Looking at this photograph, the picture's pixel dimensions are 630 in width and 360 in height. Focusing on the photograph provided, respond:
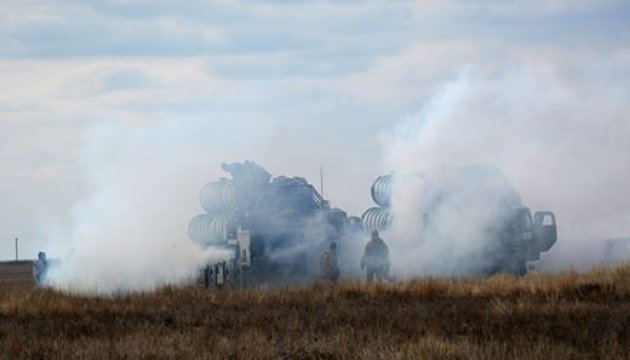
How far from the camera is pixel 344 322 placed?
18484 millimetres

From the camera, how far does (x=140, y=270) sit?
→ 134 ft

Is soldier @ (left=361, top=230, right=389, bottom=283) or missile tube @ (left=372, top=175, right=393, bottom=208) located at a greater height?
missile tube @ (left=372, top=175, right=393, bottom=208)

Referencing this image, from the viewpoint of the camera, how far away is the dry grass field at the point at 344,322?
47.7ft

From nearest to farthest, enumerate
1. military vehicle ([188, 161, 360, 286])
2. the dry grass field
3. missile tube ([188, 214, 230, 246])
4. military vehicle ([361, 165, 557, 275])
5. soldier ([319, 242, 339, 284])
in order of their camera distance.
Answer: the dry grass field, soldier ([319, 242, 339, 284]), military vehicle ([361, 165, 557, 275]), military vehicle ([188, 161, 360, 286]), missile tube ([188, 214, 230, 246])

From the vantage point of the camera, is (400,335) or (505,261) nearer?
(400,335)

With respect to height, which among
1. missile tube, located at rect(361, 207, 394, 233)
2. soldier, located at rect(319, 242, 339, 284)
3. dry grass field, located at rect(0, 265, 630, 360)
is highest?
missile tube, located at rect(361, 207, 394, 233)

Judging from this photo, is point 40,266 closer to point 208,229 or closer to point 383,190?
point 208,229

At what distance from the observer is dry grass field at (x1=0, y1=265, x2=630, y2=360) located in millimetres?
14531

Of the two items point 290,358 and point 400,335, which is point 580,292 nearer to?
point 400,335

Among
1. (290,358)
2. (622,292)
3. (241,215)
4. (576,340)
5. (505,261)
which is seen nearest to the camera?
(290,358)

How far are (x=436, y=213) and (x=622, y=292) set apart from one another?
44.2ft

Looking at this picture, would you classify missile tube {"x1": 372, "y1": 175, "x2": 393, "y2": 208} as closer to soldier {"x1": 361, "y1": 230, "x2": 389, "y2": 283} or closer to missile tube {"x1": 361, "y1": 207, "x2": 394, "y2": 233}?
missile tube {"x1": 361, "y1": 207, "x2": 394, "y2": 233}

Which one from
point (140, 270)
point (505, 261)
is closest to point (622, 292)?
point (505, 261)

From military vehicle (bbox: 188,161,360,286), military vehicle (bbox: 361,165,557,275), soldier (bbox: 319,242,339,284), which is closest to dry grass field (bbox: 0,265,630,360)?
soldier (bbox: 319,242,339,284)
